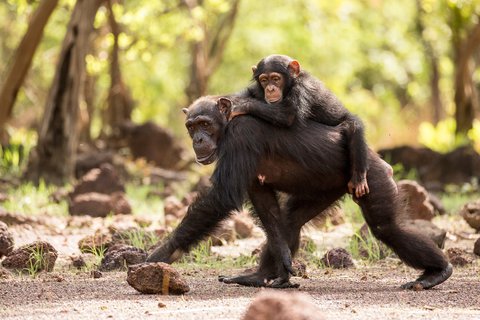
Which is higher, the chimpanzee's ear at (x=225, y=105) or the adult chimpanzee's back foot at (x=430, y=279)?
the chimpanzee's ear at (x=225, y=105)

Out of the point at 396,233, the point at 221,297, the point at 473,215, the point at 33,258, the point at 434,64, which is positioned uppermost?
the point at 434,64

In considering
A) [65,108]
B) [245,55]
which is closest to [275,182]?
[65,108]

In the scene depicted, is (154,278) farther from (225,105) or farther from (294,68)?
(294,68)

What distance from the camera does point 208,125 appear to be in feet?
19.7

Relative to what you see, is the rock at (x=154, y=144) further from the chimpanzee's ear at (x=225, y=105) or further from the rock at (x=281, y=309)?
the rock at (x=281, y=309)

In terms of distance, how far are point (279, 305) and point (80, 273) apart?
3197mm

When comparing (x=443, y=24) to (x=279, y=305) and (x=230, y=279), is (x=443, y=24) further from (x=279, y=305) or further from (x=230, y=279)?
(x=279, y=305)

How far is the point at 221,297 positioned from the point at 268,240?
78 cm

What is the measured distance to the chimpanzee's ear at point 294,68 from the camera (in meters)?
6.14

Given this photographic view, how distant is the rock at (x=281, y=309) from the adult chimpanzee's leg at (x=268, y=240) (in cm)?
222

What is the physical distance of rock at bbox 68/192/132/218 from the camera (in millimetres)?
10305

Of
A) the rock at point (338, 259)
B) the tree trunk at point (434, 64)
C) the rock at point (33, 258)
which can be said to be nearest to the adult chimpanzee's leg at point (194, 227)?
the rock at point (33, 258)

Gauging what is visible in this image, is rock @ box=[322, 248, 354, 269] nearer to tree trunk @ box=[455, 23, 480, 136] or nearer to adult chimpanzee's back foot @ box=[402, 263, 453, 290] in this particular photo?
adult chimpanzee's back foot @ box=[402, 263, 453, 290]

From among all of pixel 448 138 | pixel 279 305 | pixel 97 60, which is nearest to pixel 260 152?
pixel 279 305
